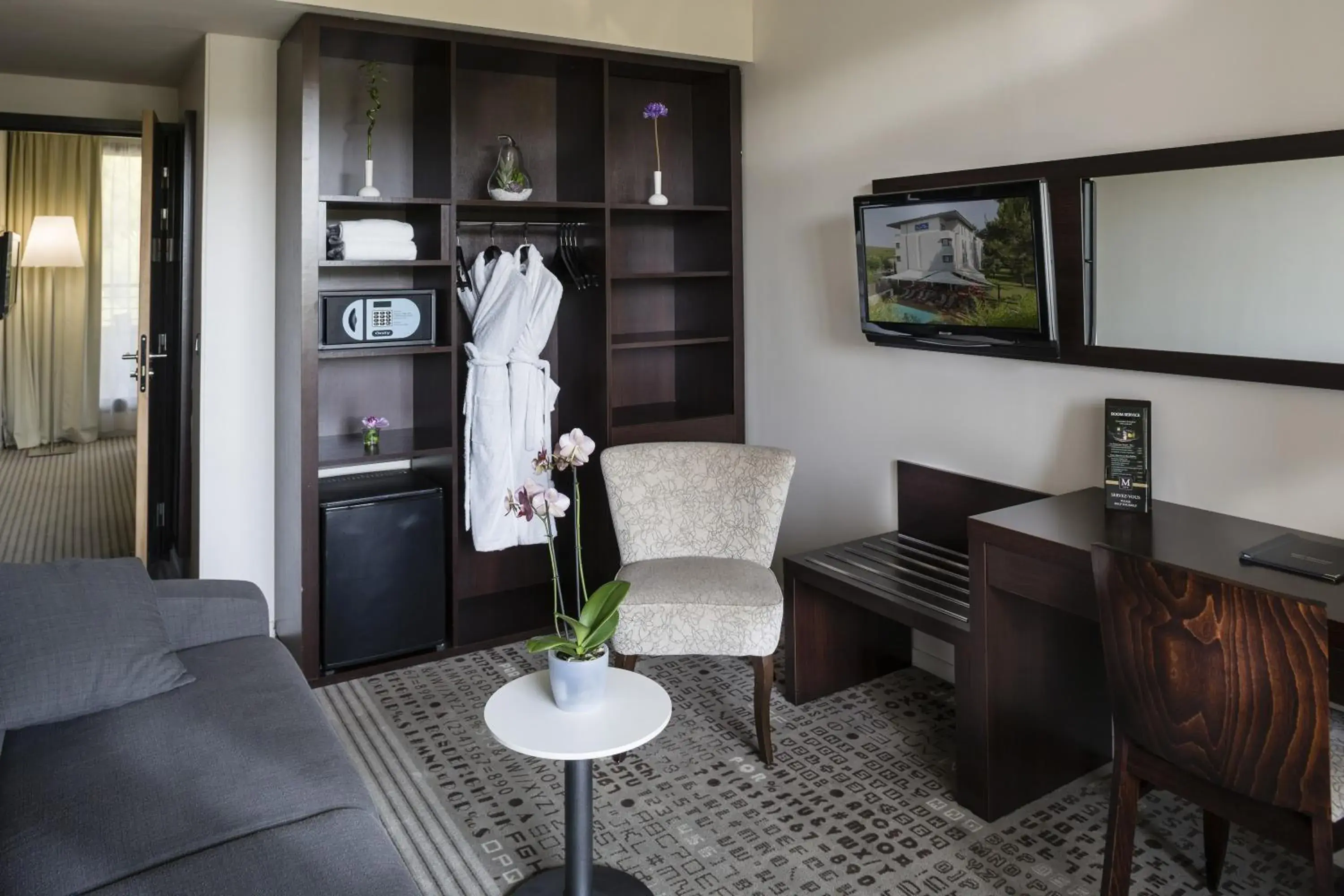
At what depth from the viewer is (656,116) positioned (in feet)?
12.3

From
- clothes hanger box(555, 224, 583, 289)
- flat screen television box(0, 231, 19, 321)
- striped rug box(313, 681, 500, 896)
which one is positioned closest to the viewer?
striped rug box(313, 681, 500, 896)

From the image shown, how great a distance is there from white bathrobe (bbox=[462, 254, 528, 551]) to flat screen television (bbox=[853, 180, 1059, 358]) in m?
1.24

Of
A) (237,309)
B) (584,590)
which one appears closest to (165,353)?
(237,309)

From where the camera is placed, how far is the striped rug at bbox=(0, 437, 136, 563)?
5.04 m

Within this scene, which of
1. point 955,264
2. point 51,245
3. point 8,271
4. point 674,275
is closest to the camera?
point 955,264

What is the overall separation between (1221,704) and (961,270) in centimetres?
151

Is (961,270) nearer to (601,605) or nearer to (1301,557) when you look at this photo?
(1301,557)

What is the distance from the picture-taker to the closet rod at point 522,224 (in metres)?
3.84

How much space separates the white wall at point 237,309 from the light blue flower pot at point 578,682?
80.5 inches

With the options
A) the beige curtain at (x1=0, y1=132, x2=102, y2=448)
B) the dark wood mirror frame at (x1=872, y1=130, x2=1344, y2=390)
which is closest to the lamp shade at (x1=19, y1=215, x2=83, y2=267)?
the beige curtain at (x1=0, y1=132, x2=102, y2=448)

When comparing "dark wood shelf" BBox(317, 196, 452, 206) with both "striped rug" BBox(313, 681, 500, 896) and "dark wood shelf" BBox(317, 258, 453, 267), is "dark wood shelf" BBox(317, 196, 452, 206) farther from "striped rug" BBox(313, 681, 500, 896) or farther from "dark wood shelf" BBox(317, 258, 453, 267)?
"striped rug" BBox(313, 681, 500, 896)

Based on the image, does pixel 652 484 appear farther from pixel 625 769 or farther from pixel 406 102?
pixel 406 102

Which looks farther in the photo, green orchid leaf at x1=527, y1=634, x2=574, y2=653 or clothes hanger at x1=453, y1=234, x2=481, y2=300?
clothes hanger at x1=453, y1=234, x2=481, y2=300

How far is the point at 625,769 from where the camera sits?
2.80 m
